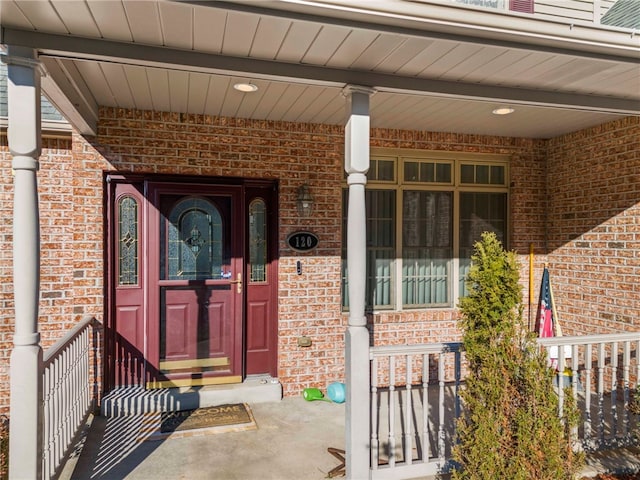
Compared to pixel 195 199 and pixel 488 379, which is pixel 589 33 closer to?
pixel 488 379

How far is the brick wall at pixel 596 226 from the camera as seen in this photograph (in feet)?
14.3

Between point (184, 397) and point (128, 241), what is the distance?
161 centimetres

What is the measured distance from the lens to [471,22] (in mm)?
2465

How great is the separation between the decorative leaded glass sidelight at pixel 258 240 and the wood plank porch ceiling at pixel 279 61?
1088 millimetres

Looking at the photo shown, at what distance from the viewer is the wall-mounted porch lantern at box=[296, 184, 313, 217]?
4523 mm

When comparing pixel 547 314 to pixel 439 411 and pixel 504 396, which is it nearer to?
pixel 439 411

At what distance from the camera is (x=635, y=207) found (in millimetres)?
4309

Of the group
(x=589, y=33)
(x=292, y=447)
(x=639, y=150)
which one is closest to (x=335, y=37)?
(x=589, y=33)

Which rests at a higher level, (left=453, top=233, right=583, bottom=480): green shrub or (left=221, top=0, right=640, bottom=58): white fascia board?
(left=221, top=0, right=640, bottom=58): white fascia board

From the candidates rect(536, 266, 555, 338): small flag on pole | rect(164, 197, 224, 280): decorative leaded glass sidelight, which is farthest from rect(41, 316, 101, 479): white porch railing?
rect(536, 266, 555, 338): small flag on pole

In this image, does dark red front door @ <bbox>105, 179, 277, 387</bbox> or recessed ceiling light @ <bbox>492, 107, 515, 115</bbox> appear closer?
recessed ceiling light @ <bbox>492, 107, 515, 115</bbox>

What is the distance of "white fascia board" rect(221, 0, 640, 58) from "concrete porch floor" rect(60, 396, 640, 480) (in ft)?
9.67

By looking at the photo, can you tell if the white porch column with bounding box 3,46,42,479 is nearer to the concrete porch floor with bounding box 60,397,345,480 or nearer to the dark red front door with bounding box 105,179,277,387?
the concrete porch floor with bounding box 60,397,345,480

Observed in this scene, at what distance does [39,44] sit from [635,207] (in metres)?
5.09
